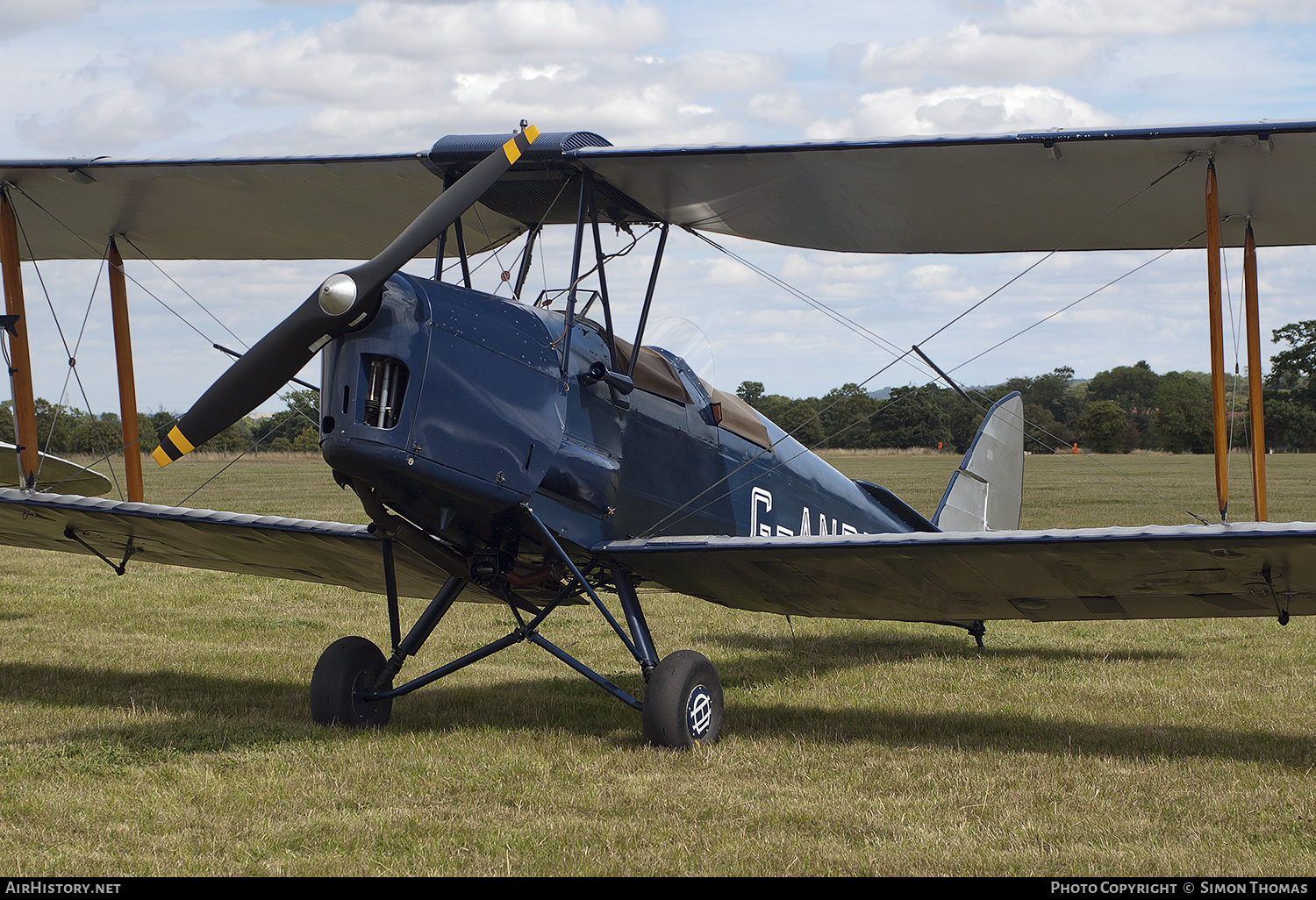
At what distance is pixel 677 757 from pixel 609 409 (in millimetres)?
1818

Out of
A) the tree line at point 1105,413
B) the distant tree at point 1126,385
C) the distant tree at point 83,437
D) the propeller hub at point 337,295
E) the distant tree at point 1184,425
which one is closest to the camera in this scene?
the propeller hub at point 337,295

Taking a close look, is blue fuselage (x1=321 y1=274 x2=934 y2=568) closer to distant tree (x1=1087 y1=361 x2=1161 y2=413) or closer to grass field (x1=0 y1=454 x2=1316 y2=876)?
grass field (x1=0 y1=454 x2=1316 y2=876)

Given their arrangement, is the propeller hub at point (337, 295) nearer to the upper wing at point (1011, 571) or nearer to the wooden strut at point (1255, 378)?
the upper wing at point (1011, 571)

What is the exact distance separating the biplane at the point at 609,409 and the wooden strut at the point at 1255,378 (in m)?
0.11

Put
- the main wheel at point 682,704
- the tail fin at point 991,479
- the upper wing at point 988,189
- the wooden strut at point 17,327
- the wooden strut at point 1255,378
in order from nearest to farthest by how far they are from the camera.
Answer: the main wheel at point 682,704 → the upper wing at point 988,189 → the wooden strut at point 1255,378 → the wooden strut at point 17,327 → the tail fin at point 991,479

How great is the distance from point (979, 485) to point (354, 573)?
523cm

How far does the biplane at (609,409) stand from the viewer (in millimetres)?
4996

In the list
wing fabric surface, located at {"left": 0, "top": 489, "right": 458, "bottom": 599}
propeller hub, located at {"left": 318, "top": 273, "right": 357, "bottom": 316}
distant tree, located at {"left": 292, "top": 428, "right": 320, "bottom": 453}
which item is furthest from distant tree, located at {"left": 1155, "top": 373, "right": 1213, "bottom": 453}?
propeller hub, located at {"left": 318, "top": 273, "right": 357, "bottom": 316}

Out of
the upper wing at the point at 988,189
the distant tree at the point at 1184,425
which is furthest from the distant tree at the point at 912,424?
the upper wing at the point at 988,189

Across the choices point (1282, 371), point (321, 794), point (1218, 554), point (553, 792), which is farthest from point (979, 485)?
point (1282, 371)

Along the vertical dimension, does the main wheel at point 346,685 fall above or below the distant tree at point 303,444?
below

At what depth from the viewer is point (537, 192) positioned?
6289mm

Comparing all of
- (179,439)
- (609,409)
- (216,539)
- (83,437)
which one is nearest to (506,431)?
(609,409)

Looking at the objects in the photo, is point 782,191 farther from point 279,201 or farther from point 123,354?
point 123,354
